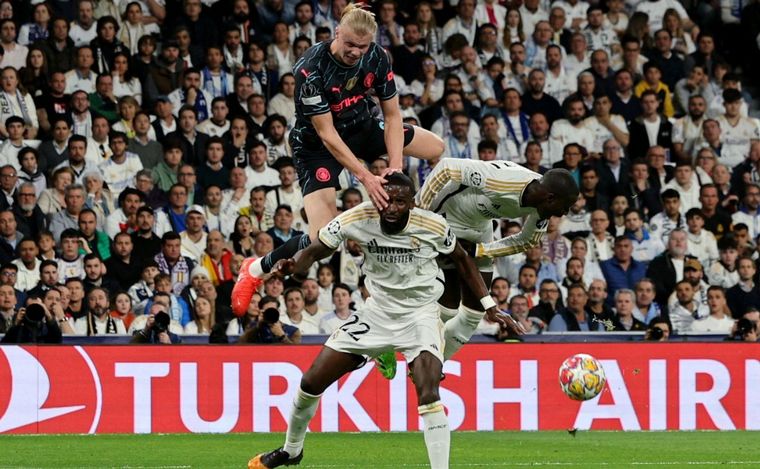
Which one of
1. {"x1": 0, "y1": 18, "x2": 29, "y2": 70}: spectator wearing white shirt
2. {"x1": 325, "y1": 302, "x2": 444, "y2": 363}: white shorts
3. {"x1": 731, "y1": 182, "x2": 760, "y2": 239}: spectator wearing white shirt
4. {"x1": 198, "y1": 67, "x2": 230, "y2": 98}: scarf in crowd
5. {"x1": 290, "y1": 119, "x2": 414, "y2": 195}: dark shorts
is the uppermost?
{"x1": 0, "y1": 18, "x2": 29, "y2": 70}: spectator wearing white shirt

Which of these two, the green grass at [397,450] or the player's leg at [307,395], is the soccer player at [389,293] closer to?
the player's leg at [307,395]

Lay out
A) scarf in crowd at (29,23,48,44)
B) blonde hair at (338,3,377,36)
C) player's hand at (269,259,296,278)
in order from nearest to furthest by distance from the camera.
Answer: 1. player's hand at (269,259,296,278)
2. blonde hair at (338,3,377,36)
3. scarf in crowd at (29,23,48,44)

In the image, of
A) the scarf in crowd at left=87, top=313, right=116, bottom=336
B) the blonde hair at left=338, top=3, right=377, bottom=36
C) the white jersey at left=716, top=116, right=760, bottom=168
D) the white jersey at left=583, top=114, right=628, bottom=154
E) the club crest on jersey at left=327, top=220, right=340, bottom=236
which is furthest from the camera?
the white jersey at left=716, top=116, right=760, bottom=168

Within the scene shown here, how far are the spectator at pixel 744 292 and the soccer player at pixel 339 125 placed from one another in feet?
23.1

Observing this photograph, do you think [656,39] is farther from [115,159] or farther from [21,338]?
[21,338]

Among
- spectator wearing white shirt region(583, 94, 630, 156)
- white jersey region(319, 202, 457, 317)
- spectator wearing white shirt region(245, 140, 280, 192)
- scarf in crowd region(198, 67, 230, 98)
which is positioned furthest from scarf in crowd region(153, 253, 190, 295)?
white jersey region(319, 202, 457, 317)

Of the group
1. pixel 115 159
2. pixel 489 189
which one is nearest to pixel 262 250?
pixel 115 159

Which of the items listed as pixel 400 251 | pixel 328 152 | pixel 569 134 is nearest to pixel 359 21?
pixel 328 152

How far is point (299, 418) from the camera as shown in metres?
10.7

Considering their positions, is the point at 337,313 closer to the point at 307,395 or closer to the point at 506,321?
the point at 307,395

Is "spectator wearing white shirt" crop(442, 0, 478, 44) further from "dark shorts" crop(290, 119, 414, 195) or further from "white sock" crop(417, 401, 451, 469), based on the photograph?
"white sock" crop(417, 401, 451, 469)

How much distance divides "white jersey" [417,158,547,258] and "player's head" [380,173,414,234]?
3.58ft

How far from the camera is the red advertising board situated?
15.2 meters

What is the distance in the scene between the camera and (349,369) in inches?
419
